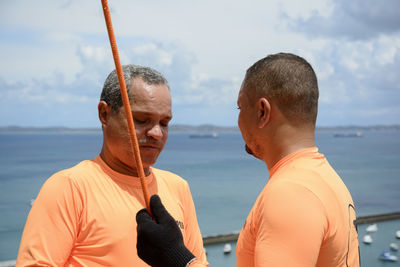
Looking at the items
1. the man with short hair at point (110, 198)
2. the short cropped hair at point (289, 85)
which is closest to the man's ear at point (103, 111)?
the man with short hair at point (110, 198)

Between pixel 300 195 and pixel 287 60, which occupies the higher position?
pixel 287 60

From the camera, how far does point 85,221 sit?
208 cm

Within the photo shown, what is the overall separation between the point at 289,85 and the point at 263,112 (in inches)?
5.9

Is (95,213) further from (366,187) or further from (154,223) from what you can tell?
(366,187)

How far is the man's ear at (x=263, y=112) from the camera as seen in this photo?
184cm

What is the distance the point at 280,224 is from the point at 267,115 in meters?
0.48

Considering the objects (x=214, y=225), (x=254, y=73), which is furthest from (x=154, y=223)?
(x=214, y=225)

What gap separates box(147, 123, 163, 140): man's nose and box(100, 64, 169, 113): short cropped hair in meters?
0.20

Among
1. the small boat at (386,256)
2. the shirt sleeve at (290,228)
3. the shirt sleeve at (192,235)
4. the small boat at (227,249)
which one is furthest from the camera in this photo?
the small boat at (386,256)

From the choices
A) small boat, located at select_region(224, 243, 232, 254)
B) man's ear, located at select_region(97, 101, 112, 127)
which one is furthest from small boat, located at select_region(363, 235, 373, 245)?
man's ear, located at select_region(97, 101, 112, 127)

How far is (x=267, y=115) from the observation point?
6.05 ft

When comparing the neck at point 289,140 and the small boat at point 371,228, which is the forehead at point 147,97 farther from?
the small boat at point 371,228

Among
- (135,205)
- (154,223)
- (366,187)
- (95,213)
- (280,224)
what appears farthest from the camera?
(366,187)

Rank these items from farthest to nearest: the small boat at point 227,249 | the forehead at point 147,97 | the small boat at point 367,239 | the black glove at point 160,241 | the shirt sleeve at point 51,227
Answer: the small boat at point 367,239 < the small boat at point 227,249 < the forehead at point 147,97 < the shirt sleeve at point 51,227 < the black glove at point 160,241
